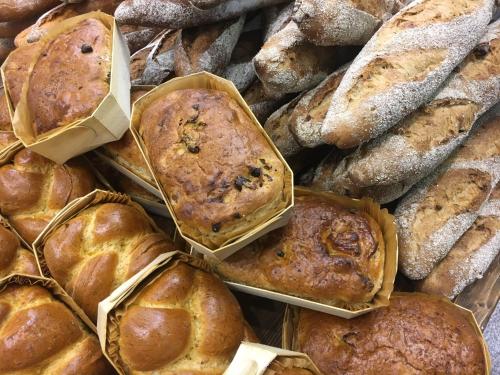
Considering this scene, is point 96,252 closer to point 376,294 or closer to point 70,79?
point 70,79

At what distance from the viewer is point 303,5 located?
5.11 feet

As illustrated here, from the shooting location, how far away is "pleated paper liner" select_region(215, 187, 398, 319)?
4.92 ft

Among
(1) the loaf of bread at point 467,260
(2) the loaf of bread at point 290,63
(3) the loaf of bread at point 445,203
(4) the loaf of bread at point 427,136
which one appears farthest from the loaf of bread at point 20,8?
(1) the loaf of bread at point 467,260

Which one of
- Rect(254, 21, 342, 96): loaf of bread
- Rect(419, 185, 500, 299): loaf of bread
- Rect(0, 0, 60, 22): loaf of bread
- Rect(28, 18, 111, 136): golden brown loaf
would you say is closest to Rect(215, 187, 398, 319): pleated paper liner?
Rect(419, 185, 500, 299): loaf of bread

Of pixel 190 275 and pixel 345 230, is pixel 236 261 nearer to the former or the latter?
pixel 190 275

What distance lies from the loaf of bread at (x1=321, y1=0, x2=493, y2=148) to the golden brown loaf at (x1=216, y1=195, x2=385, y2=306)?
0.30 metres

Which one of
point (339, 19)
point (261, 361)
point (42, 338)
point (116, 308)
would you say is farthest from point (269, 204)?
point (42, 338)

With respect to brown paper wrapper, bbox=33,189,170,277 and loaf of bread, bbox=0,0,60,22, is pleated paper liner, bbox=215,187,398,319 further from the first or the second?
loaf of bread, bbox=0,0,60,22

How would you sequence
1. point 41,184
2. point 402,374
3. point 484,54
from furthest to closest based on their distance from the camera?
point 41,184 < point 484,54 < point 402,374

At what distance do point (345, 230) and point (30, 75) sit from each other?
53.7 inches

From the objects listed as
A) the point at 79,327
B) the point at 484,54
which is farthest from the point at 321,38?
the point at 79,327

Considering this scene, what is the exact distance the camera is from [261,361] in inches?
51.2

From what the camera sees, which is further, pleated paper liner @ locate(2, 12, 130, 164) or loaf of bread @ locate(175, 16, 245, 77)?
loaf of bread @ locate(175, 16, 245, 77)

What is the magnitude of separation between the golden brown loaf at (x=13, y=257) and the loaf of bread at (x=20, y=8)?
4.61 feet
